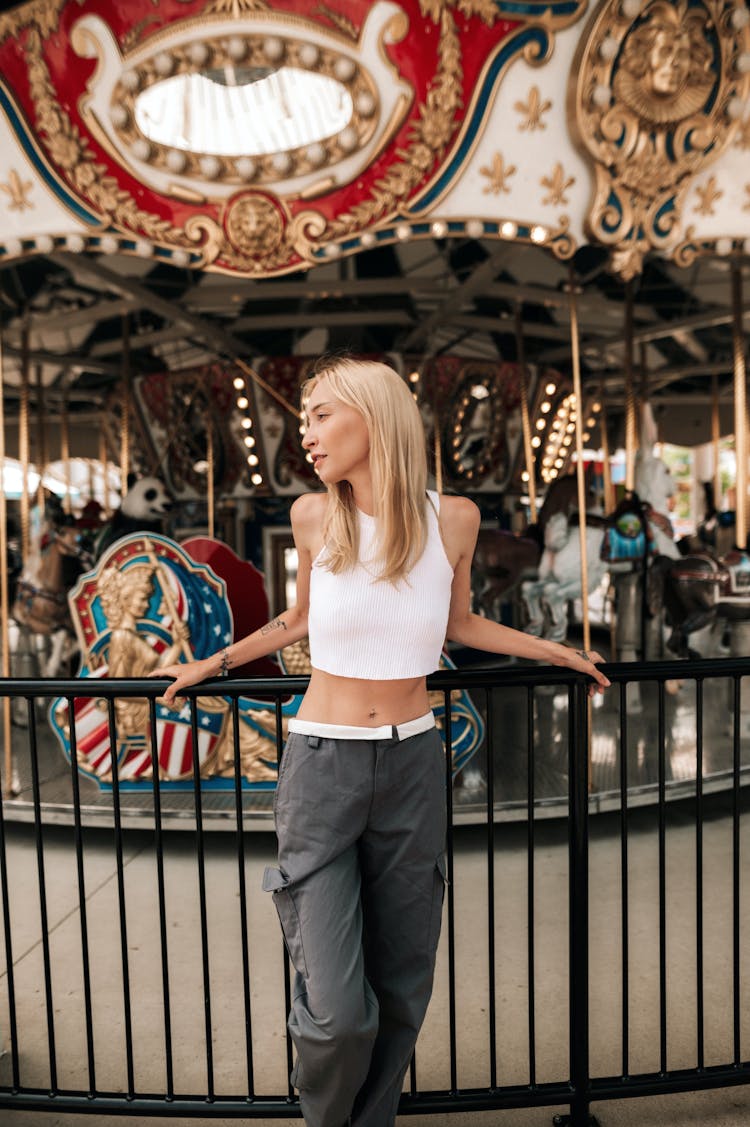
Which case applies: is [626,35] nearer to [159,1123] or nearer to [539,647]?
[539,647]

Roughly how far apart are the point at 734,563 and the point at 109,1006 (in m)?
4.61

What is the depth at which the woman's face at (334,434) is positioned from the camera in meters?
1.52

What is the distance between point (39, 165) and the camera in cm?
336

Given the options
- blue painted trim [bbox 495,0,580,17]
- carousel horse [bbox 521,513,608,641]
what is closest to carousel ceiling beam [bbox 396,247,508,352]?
carousel horse [bbox 521,513,608,641]

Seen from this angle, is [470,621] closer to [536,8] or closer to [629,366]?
Answer: [536,8]

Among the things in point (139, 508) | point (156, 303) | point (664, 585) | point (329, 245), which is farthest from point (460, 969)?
point (156, 303)

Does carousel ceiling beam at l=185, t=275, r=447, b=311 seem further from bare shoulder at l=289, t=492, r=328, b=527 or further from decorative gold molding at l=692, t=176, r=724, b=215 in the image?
bare shoulder at l=289, t=492, r=328, b=527

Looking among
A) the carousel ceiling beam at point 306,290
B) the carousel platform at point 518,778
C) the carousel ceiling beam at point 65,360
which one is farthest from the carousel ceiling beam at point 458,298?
the carousel ceiling beam at point 65,360

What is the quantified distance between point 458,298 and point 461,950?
4470 millimetres

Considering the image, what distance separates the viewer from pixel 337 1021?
148 cm

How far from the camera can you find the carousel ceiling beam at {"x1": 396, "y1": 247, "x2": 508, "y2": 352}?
5.21 meters

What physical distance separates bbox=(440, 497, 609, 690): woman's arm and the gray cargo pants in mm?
275

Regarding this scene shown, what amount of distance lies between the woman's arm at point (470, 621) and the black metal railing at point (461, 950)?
0.44 ft

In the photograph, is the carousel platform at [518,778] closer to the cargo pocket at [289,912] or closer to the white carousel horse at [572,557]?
the white carousel horse at [572,557]
